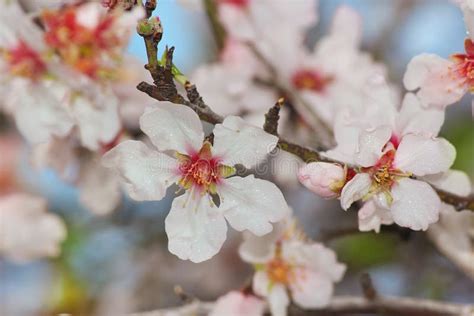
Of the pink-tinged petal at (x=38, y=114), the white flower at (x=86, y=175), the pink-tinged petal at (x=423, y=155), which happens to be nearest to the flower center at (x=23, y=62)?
the pink-tinged petal at (x=38, y=114)

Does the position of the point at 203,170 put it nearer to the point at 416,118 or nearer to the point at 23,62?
the point at 416,118

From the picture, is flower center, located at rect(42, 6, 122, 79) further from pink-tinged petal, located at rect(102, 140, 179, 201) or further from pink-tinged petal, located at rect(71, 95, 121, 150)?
pink-tinged petal, located at rect(102, 140, 179, 201)

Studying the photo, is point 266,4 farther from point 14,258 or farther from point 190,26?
point 14,258

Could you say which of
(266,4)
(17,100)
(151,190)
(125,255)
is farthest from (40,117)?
(125,255)

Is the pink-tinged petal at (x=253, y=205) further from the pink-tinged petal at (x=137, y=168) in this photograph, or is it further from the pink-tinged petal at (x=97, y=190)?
the pink-tinged petal at (x=97, y=190)

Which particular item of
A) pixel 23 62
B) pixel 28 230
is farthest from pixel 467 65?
pixel 28 230

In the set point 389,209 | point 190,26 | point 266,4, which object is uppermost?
point 190,26
